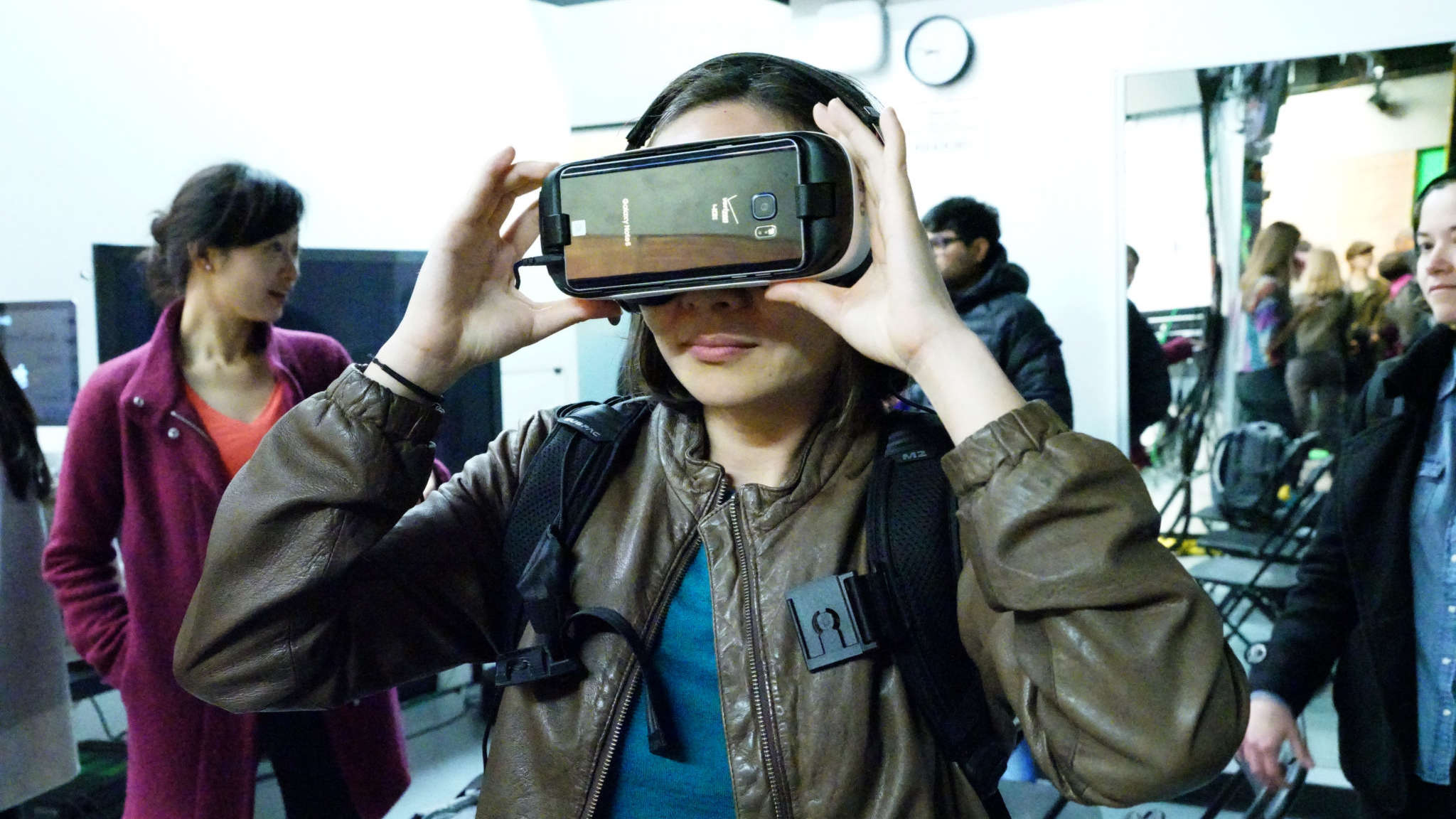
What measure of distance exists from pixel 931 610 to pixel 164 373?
158cm

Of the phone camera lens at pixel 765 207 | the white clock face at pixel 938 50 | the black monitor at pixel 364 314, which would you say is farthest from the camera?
the white clock face at pixel 938 50

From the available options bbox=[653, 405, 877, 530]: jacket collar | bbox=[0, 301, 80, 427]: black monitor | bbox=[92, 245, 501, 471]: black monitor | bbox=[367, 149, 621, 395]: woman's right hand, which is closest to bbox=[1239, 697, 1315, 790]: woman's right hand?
bbox=[653, 405, 877, 530]: jacket collar

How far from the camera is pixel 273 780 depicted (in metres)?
2.92

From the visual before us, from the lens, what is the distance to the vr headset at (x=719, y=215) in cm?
85

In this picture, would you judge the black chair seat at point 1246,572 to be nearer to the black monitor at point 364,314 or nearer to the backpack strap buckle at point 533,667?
the black monitor at point 364,314

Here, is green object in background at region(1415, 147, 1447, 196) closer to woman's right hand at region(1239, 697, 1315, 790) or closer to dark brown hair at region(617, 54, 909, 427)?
woman's right hand at region(1239, 697, 1315, 790)

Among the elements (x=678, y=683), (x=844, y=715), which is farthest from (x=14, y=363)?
(x=844, y=715)

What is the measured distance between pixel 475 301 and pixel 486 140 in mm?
2254

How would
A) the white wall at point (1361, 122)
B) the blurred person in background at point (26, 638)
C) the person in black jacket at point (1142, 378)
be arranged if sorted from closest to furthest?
the blurred person in background at point (26, 638) < the white wall at point (1361, 122) < the person in black jacket at point (1142, 378)

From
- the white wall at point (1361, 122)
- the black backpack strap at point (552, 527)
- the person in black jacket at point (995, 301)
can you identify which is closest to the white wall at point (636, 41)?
the person in black jacket at point (995, 301)

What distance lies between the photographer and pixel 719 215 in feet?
2.82

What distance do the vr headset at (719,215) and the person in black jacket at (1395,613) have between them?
1.08 m

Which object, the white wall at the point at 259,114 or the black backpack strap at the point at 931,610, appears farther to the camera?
the white wall at the point at 259,114

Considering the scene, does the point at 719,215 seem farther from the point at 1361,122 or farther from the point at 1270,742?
the point at 1361,122
